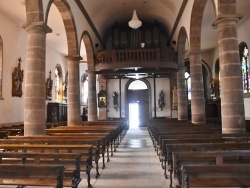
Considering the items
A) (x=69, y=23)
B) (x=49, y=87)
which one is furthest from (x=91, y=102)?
(x=69, y=23)

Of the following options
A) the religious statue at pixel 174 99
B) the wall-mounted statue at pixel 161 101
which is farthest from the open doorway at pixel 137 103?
the religious statue at pixel 174 99

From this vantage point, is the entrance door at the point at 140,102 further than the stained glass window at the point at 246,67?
Yes

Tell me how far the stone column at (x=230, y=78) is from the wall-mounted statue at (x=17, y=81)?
11052mm

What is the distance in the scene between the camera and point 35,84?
27.5 ft

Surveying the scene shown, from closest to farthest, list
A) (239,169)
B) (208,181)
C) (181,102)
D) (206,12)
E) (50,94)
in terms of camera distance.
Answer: (239,169) < (208,181) < (206,12) < (181,102) < (50,94)

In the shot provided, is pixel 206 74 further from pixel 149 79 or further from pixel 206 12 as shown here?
pixel 206 12

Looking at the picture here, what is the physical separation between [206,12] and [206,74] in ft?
33.8

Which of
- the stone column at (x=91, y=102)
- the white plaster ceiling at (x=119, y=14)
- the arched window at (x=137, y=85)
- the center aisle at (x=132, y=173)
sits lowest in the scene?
the center aisle at (x=132, y=173)

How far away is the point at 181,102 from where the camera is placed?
54.4ft

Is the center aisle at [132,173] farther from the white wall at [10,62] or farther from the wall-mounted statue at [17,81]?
the wall-mounted statue at [17,81]

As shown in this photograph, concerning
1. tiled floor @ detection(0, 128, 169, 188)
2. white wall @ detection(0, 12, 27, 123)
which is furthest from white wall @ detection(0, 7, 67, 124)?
tiled floor @ detection(0, 128, 169, 188)

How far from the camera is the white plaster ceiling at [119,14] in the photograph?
13570 millimetres

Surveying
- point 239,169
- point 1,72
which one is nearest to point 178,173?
point 239,169

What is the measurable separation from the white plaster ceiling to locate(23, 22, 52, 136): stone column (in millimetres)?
5116
